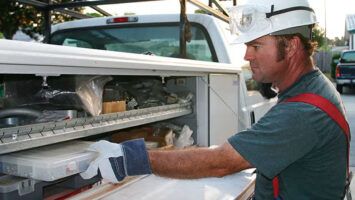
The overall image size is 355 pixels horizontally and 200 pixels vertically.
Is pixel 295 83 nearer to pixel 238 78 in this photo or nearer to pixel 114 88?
pixel 114 88

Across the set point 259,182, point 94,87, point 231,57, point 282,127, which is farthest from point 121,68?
point 231,57

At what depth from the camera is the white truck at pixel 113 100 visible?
1.56 m

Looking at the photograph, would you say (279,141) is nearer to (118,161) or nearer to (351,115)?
(118,161)

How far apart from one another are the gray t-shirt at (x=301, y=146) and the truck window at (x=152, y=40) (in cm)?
182

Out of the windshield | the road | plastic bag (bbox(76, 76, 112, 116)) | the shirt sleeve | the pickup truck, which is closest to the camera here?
the shirt sleeve

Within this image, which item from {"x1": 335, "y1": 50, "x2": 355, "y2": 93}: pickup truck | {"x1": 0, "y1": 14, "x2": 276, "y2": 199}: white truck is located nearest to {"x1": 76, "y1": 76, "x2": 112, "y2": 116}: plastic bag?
{"x1": 0, "y1": 14, "x2": 276, "y2": 199}: white truck

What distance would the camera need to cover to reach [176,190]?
2.18 meters

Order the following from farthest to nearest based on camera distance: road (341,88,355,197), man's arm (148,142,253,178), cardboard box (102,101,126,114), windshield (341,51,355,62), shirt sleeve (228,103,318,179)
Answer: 1. windshield (341,51,355,62)
2. road (341,88,355,197)
3. cardboard box (102,101,126,114)
4. man's arm (148,142,253,178)
5. shirt sleeve (228,103,318,179)

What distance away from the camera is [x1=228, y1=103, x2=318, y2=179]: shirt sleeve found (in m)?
1.67

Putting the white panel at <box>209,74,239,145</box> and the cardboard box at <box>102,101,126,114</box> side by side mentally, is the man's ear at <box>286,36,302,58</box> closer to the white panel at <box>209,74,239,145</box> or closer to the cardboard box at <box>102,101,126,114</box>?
the cardboard box at <box>102,101,126,114</box>

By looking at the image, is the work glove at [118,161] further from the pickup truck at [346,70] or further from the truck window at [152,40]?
the pickup truck at [346,70]

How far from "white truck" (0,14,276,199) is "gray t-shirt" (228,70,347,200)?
49 cm

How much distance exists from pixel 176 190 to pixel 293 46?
35.1 inches

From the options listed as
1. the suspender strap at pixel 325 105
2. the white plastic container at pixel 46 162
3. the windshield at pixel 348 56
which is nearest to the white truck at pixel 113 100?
the white plastic container at pixel 46 162
